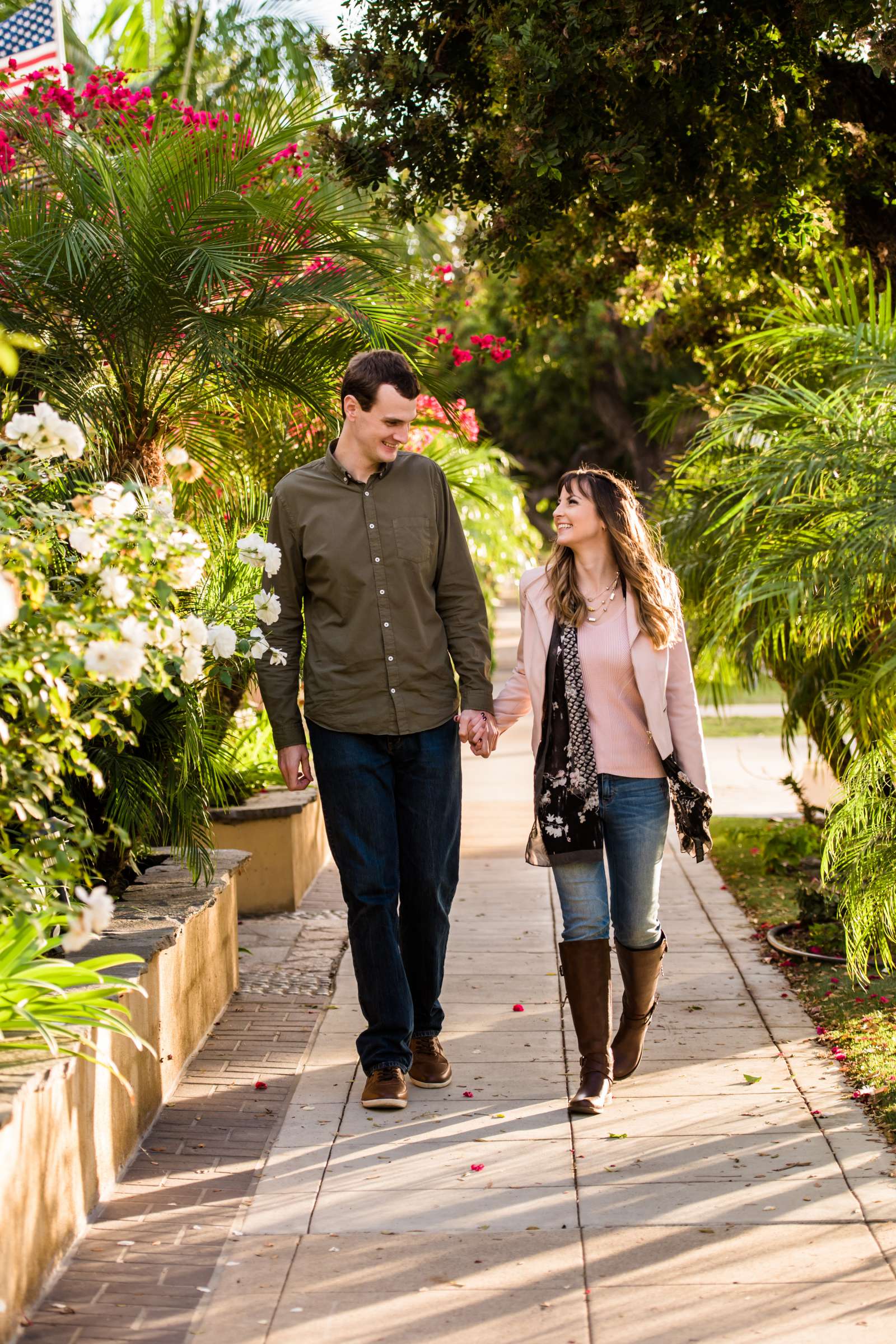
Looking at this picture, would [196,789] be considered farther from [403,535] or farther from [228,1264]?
[228,1264]

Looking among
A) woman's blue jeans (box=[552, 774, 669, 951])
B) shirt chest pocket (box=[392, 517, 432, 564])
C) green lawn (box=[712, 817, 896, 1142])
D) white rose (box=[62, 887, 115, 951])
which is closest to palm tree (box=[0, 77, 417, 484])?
shirt chest pocket (box=[392, 517, 432, 564])

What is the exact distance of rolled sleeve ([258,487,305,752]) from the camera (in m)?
4.59

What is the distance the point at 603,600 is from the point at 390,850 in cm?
100

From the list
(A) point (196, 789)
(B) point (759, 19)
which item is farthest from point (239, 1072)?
(B) point (759, 19)

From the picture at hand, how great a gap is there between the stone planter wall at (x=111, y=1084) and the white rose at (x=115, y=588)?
108cm

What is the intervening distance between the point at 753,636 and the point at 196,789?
9.70 ft

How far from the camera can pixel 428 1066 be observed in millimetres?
4664

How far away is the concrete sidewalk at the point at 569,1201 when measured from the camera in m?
3.15

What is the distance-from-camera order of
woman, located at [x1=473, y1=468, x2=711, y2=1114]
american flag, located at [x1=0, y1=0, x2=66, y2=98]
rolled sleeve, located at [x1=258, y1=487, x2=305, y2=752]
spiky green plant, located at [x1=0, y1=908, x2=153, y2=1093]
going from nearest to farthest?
spiky green plant, located at [x1=0, y1=908, x2=153, y2=1093] < woman, located at [x1=473, y1=468, x2=711, y2=1114] < rolled sleeve, located at [x1=258, y1=487, x2=305, y2=752] < american flag, located at [x1=0, y1=0, x2=66, y2=98]

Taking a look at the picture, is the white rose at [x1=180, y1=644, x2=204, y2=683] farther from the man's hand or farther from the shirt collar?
the shirt collar

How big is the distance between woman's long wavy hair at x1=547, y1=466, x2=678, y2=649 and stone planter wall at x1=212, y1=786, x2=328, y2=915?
9.88 ft

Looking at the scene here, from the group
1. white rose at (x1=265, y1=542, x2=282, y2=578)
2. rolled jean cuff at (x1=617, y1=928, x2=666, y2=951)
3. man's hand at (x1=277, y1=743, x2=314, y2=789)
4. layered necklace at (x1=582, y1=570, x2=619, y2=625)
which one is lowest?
rolled jean cuff at (x1=617, y1=928, x2=666, y2=951)

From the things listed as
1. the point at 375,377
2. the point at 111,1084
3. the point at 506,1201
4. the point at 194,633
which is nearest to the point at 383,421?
the point at 375,377

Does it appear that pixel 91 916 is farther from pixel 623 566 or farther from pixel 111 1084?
pixel 623 566
